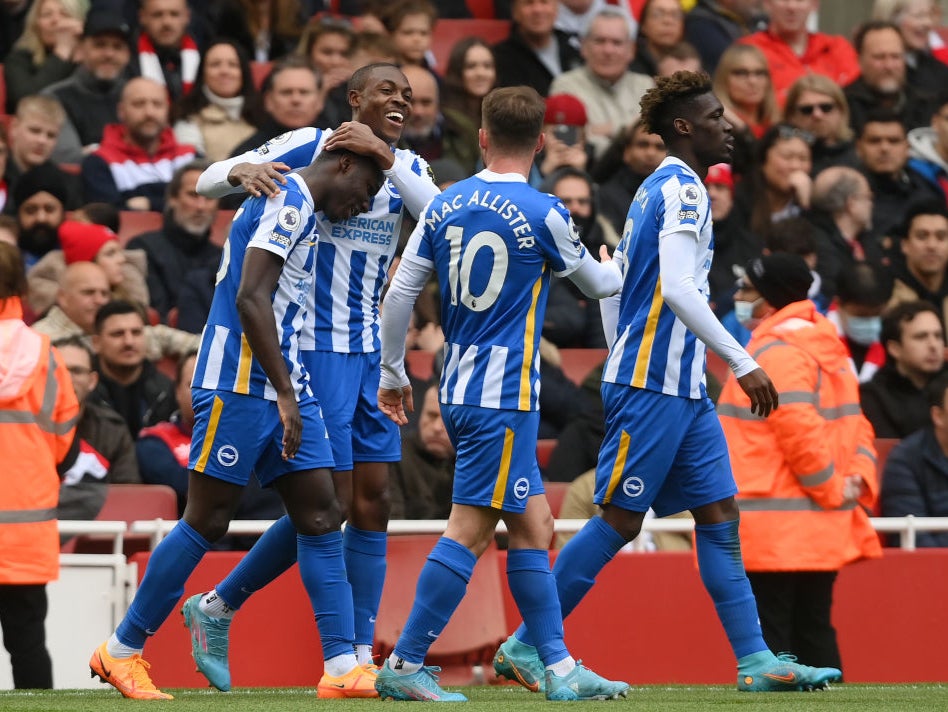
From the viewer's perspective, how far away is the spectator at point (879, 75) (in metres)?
13.9

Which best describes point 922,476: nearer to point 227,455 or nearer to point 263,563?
point 263,563

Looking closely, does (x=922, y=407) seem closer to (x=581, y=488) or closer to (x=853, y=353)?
(x=853, y=353)

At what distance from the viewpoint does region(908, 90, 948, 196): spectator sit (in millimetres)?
13422

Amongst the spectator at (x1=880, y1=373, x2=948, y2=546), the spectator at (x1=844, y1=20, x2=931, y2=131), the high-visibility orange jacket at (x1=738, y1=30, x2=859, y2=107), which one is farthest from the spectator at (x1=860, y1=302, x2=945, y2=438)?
the high-visibility orange jacket at (x1=738, y1=30, x2=859, y2=107)

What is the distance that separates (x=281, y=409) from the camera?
634 cm

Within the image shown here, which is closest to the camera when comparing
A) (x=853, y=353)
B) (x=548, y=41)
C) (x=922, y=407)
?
(x=922, y=407)

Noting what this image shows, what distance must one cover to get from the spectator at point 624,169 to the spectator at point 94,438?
12.3 ft

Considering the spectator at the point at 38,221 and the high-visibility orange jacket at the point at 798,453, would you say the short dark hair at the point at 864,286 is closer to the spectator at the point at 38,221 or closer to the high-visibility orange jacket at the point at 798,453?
the high-visibility orange jacket at the point at 798,453

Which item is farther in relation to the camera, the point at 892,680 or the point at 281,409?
the point at 892,680

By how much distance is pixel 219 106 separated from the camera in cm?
1234

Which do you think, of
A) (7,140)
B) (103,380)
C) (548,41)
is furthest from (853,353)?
(7,140)

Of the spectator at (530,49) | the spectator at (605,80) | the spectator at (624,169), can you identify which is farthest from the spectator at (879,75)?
the spectator at (624,169)

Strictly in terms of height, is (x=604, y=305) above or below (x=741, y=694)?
above

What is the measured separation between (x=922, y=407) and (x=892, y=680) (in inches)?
84.0
